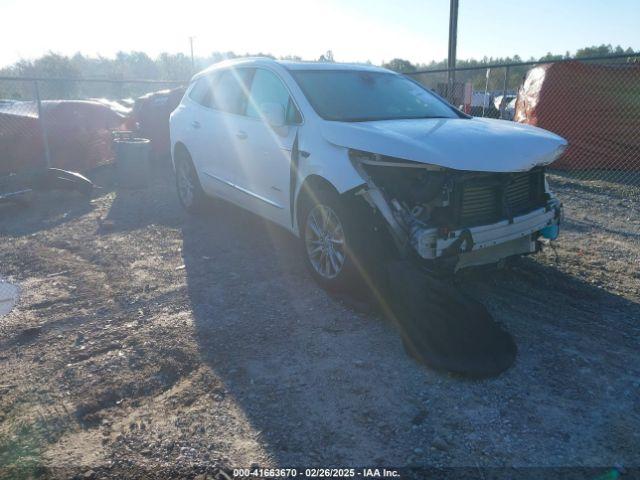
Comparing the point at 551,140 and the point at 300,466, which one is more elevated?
the point at 551,140

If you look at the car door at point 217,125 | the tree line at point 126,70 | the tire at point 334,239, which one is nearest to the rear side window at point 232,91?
the car door at point 217,125

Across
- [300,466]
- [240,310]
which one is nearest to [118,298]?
[240,310]

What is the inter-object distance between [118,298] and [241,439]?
7.99ft

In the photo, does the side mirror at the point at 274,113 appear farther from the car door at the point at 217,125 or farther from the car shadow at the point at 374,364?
the car shadow at the point at 374,364

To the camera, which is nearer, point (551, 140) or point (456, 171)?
point (456, 171)

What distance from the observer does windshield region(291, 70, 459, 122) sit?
481cm

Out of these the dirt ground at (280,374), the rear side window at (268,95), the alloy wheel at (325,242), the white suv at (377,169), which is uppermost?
the rear side window at (268,95)

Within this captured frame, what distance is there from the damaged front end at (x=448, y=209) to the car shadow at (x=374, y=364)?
618 mm

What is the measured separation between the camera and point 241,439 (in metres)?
2.83

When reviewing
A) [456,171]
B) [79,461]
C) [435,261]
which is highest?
[456,171]

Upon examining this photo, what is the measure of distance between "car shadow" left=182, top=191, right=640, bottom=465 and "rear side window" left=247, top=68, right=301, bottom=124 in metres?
1.53

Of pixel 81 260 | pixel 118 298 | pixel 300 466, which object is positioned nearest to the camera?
pixel 300 466

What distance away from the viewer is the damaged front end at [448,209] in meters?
3.88

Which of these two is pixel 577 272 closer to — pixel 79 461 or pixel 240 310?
pixel 240 310
